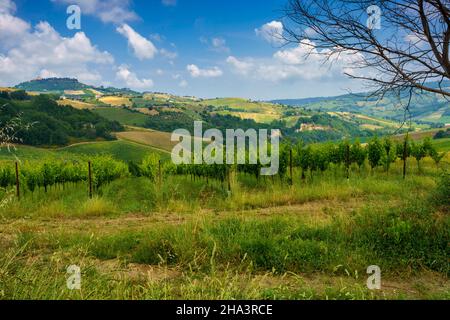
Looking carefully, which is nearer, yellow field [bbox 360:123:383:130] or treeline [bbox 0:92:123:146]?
treeline [bbox 0:92:123:146]

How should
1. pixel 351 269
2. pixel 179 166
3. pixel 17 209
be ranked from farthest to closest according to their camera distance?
pixel 179 166 → pixel 17 209 → pixel 351 269

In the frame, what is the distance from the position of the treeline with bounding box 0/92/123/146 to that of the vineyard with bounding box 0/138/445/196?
2991 inches

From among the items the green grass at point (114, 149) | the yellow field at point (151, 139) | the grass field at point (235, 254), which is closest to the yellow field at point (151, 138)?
the yellow field at point (151, 139)

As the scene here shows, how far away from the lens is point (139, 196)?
50.0 feet

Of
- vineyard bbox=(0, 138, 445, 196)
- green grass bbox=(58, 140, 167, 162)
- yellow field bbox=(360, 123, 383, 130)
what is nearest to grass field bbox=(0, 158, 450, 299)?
vineyard bbox=(0, 138, 445, 196)

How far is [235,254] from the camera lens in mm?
6414

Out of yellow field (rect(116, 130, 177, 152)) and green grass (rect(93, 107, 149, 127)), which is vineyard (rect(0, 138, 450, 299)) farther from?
green grass (rect(93, 107, 149, 127))

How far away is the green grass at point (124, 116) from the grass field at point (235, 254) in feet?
454

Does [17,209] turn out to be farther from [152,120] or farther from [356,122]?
[356,122]

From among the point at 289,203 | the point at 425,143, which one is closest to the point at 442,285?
the point at 289,203

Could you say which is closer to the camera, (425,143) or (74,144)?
(425,143)

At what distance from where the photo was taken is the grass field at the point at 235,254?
13.5ft

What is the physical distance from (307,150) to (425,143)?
8.88 meters

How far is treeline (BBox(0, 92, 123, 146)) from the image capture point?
9862 centimetres
